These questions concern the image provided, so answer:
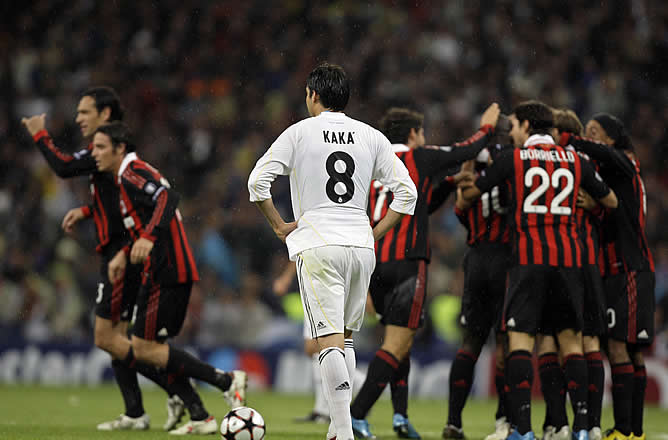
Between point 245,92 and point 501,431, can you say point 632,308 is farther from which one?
point 245,92

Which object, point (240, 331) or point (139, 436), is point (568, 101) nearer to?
point (240, 331)

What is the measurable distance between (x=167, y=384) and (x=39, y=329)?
8.39m

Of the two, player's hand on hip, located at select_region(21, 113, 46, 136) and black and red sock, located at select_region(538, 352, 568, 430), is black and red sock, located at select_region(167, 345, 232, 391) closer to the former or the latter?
player's hand on hip, located at select_region(21, 113, 46, 136)

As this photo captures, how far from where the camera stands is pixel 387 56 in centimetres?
1714

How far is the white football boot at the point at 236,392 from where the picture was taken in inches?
296

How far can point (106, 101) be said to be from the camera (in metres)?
8.61

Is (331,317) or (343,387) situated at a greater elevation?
(331,317)

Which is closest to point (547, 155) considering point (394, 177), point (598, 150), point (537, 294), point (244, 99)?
point (598, 150)

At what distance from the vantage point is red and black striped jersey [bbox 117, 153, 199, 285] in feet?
24.7

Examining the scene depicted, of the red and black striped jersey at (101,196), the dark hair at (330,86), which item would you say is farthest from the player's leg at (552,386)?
the red and black striped jersey at (101,196)

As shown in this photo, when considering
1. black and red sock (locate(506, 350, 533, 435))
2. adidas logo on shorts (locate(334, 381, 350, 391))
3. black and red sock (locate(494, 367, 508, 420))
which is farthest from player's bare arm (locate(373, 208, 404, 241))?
black and red sock (locate(494, 367, 508, 420))

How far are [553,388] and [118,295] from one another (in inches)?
136

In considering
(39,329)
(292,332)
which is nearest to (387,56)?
(292,332)

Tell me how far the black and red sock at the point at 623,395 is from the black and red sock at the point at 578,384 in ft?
2.02
